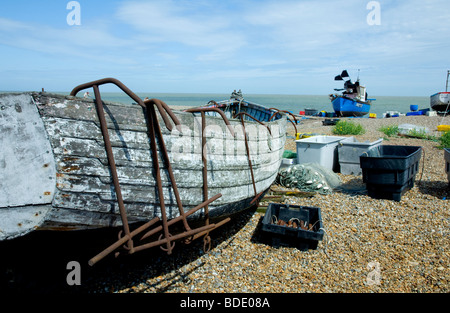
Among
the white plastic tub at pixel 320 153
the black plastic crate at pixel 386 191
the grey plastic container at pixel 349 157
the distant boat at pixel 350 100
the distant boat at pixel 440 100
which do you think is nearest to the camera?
the black plastic crate at pixel 386 191

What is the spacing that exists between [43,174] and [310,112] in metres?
39.1

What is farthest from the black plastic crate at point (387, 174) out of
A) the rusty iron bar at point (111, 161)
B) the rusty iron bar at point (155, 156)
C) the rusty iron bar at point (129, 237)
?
the rusty iron bar at point (111, 161)

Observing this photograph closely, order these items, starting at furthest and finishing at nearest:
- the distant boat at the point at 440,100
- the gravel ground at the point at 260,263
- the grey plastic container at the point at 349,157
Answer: the distant boat at the point at 440,100, the grey plastic container at the point at 349,157, the gravel ground at the point at 260,263

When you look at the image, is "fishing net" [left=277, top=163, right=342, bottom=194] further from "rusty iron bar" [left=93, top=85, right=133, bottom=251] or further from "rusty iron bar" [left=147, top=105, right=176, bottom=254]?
"rusty iron bar" [left=93, top=85, right=133, bottom=251]

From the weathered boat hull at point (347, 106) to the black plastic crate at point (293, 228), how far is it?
28.8 meters

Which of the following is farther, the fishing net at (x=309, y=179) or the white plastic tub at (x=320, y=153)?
the white plastic tub at (x=320, y=153)

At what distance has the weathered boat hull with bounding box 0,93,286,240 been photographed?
242 centimetres

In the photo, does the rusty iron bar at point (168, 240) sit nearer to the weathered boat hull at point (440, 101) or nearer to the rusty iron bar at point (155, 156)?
the rusty iron bar at point (155, 156)

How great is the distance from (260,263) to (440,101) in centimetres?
3199

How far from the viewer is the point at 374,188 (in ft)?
19.3

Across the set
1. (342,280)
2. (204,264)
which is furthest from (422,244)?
(204,264)

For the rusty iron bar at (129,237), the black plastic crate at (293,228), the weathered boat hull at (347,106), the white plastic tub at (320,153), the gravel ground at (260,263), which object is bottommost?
the gravel ground at (260,263)

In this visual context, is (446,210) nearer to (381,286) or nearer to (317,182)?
(317,182)

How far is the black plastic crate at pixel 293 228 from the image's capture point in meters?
3.92
